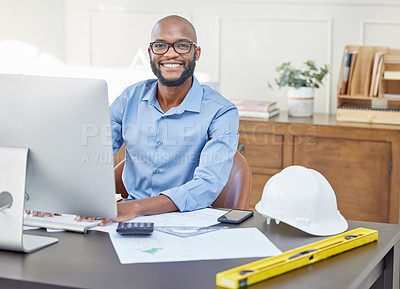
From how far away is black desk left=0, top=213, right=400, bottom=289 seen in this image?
1323 mm

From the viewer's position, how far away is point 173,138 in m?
2.24

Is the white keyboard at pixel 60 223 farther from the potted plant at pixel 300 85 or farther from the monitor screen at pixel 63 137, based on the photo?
the potted plant at pixel 300 85

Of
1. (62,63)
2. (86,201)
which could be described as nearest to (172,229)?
(86,201)

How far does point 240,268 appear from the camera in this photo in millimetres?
1355

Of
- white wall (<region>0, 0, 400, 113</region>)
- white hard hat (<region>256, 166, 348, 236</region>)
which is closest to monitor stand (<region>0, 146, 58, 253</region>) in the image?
white hard hat (<region>256, 166, 348, 236</region>)

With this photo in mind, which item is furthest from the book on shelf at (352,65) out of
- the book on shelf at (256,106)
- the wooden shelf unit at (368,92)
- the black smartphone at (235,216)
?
the black smartphone at (235,216)

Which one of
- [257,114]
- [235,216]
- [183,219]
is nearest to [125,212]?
[183,219]

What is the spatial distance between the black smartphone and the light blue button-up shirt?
0.97 feet

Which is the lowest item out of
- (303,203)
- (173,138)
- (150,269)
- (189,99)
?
(150,269)

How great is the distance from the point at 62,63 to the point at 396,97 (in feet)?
6.51

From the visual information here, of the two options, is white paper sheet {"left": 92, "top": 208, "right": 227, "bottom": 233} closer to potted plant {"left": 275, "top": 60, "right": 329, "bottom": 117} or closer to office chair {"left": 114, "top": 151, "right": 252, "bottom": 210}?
office chair {"left": 114, "top": 151, "right": 252, "bottom": 210}

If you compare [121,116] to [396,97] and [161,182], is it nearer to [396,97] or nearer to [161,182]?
[161,182]

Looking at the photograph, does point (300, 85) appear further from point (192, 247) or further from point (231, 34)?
point (192, 247)

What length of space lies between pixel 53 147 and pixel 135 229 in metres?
0.30
